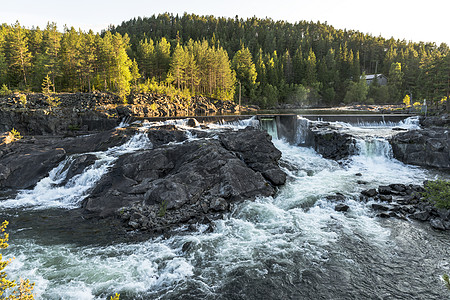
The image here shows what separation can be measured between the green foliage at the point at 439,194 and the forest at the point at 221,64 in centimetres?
3379

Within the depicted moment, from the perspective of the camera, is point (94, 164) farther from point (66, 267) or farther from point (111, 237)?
point (66, 267)

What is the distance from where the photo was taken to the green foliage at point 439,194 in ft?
55.3

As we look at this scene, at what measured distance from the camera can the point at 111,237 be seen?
14.8 m

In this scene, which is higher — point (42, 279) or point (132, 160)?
point (132, 160)

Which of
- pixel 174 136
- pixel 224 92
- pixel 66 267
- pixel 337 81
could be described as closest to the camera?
pixel 66 267

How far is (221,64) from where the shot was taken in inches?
3209

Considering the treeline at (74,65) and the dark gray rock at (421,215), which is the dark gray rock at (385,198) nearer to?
the dark gray rock at (421,215)

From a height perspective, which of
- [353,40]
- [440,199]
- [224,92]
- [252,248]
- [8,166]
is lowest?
[252,248]

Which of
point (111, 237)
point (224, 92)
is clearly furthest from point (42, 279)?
point (224, 92)

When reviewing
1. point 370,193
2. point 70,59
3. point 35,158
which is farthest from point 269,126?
point 70,59

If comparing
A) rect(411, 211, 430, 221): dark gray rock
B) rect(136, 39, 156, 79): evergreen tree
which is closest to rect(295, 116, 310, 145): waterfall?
rect(411, 211, 430, 221): dark gray rock

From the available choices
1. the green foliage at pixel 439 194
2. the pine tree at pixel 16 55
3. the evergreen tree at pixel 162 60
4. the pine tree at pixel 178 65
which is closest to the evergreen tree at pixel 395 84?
the pine tree at pixel 178 65

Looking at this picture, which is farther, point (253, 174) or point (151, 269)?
point (253, 174)

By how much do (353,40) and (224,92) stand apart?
295 ft
